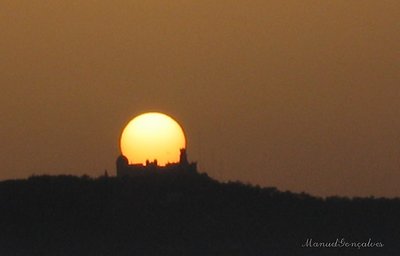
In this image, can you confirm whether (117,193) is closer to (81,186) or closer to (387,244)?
(81,186)

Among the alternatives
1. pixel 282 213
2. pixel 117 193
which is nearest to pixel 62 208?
pixel 117 193

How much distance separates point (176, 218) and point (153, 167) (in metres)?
8.38

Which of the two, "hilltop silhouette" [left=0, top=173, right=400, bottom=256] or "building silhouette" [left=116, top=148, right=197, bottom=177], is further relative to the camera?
"building silhouette" [left=116, top=148, right=197, bottom=177]

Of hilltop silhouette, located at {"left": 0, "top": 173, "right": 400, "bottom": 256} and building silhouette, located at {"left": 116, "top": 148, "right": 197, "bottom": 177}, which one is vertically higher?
building silhouette, located at {"left": 116, "top": 148, "right": 197, "bottom": 177}

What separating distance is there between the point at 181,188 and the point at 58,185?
3725mm

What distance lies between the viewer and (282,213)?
69562mm

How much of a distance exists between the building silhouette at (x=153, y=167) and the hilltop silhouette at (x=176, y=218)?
1164 mm

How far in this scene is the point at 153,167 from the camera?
76.3 metres

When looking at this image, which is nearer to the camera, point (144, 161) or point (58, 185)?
point (58, 185)

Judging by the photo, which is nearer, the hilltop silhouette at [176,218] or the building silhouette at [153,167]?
the hilltop silhouette at [176,218]

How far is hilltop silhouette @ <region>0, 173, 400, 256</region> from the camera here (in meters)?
64.6

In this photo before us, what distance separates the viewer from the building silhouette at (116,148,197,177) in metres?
75.3

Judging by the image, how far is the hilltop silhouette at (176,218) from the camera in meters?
64.6

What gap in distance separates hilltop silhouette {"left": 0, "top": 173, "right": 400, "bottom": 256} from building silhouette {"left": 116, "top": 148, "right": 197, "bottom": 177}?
1.16 meters
